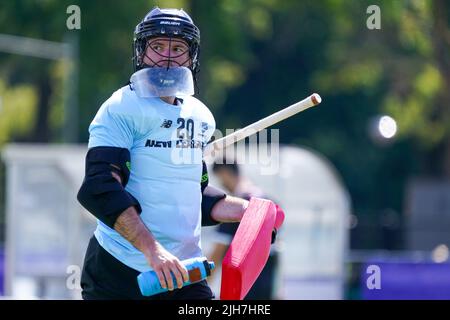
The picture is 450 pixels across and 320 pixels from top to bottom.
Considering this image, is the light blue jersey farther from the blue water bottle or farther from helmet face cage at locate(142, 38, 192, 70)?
the blue water bottle

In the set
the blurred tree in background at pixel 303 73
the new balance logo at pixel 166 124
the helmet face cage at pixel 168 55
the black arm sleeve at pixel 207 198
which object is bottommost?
the black arm sleeve at pixel 207 198

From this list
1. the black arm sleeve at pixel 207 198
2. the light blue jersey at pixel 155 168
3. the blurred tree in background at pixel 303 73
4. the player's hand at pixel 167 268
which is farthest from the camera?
the blurred tree in background at pixel 303 73

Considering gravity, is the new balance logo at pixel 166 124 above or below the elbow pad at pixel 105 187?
above

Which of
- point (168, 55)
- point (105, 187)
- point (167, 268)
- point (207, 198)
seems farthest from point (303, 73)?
point (167, 268)

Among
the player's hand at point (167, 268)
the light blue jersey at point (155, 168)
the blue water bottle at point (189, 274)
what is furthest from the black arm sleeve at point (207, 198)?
the player's hand at point (167, 268)

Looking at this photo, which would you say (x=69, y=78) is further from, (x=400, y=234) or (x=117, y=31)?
(x=400, y=234)

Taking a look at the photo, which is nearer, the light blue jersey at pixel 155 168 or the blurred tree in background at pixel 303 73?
the light blue jersey at pixel 155 168

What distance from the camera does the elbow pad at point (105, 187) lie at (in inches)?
186

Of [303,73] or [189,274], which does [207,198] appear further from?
[303,73]

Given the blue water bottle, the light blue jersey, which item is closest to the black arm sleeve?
the light blue jersey

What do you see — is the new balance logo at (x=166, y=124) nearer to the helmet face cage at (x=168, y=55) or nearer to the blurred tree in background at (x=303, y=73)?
the helmet face cage at (x=168, y=55)

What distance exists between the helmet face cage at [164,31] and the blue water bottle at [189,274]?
0.87 m

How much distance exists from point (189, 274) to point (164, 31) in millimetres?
1008

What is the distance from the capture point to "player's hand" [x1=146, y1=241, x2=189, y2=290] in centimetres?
455
